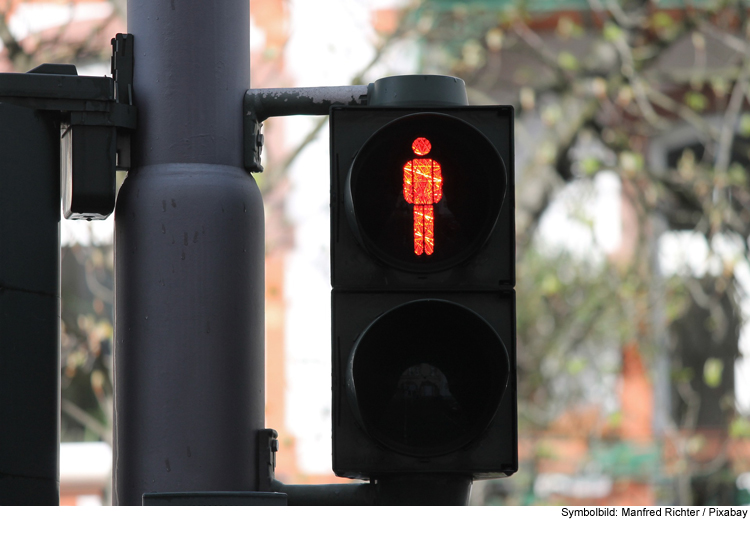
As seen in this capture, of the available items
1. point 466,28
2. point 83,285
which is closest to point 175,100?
point 466,28

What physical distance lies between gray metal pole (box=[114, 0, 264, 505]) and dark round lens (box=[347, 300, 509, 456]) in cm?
35

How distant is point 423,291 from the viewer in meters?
2.66

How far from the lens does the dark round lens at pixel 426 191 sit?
2.69 metres


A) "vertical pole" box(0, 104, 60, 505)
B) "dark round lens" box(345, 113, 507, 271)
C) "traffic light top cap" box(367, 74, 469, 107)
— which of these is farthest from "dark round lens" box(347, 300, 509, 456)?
"vertical pole" box(0, 104, 60, 505)

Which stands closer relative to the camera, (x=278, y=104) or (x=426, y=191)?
(x=426, y=191)

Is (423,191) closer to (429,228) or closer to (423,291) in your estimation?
(429,228)

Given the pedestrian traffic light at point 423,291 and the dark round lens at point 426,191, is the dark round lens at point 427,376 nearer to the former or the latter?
the pedestrian traffic light at point 423,291

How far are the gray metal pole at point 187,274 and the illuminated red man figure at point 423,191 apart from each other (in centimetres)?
44

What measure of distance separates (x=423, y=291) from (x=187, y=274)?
60 cm

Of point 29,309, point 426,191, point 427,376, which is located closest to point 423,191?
point 426,191

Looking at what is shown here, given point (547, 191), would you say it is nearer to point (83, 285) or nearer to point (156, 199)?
point (83, 285)

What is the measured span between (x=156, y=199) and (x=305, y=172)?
757 cm

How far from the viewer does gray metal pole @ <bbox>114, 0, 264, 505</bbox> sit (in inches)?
106

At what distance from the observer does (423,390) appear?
8.80 feet
